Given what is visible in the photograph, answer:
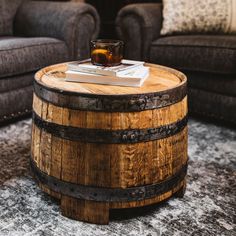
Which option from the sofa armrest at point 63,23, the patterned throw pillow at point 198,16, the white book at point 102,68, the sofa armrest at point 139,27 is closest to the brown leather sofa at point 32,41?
the sofa armrest at point 63,23

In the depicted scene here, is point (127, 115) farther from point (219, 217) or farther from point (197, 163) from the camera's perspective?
point (197, 163)

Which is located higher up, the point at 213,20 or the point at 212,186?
the point at 213,20

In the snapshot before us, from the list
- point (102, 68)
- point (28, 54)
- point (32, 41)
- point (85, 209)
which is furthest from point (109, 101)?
point (32, 41)

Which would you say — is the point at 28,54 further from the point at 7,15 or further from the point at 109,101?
the point at 109,101

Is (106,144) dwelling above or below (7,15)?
below

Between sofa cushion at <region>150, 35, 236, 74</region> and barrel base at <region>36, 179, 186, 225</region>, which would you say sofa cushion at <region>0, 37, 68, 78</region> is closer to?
sofa cushion at <region>150, 35, 236, 74</region>

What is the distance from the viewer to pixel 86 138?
1.24 m

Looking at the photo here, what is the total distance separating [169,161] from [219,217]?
277 millimetres

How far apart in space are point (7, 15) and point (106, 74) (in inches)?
62.3

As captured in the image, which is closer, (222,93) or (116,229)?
(116,229)

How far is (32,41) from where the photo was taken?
225cm

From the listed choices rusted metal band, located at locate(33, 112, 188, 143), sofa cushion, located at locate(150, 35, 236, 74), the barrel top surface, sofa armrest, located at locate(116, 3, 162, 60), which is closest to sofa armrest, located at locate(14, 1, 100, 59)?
sofa armrest, located at locate(116, 3, 162, 60)

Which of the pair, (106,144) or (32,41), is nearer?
(106,144)

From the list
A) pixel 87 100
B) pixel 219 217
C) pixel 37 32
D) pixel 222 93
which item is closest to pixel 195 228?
pixel 219 217
